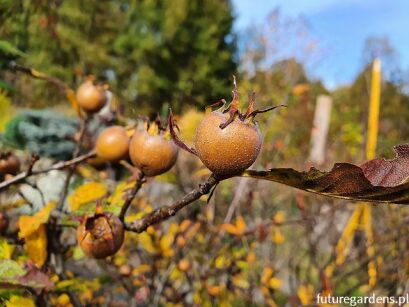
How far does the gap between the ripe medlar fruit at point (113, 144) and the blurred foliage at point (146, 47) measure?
16360 mm

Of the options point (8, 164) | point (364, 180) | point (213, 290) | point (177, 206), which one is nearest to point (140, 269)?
point (213, 290)

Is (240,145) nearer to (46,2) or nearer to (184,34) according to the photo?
(46,2)

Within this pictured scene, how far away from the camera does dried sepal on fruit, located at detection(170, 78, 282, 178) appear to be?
51 centimetres

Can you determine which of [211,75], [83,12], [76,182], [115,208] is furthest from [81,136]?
[83,12]

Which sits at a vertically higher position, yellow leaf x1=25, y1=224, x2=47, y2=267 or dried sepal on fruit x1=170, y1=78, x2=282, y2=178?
dried sepal on fruit x1=170, y1=78, x2=282, y2=178

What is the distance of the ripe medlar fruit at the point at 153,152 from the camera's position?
28.8 inches

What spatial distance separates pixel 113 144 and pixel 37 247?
22cm

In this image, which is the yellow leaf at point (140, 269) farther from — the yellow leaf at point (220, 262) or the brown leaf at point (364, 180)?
the brown leaf at point (364, 180)

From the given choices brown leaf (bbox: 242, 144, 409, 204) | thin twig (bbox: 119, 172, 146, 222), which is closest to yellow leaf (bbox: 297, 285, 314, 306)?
thin twig (bbox: 119, 172, 146, 222)

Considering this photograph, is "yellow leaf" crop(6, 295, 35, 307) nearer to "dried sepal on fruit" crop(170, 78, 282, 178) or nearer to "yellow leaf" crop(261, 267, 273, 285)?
"dried sepal on fruit" crop(170, 78, 282, 178)

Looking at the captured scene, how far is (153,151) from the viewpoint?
73 cm

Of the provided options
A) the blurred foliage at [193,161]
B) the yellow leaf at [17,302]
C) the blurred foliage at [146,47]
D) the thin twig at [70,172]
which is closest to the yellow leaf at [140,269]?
the blurred foliage at [193,161]

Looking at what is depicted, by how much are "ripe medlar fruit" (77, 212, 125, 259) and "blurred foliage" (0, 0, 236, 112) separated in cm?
1655

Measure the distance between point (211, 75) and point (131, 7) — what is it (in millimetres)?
4216
